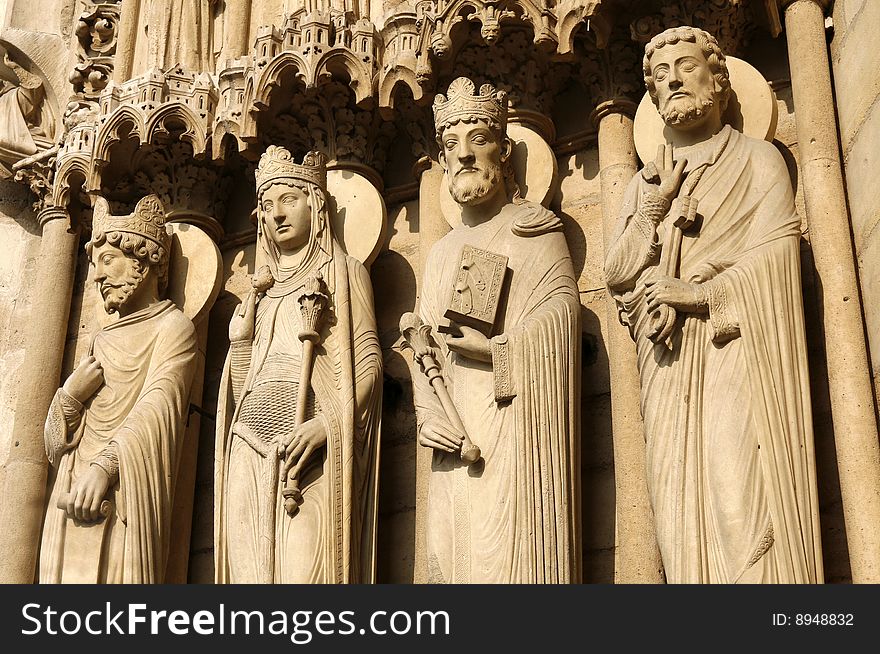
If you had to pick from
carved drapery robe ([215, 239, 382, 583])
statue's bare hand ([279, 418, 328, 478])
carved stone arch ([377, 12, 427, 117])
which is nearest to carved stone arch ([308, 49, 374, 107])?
carved stone arch ([377, 12, 427, 117])

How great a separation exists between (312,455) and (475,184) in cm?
130

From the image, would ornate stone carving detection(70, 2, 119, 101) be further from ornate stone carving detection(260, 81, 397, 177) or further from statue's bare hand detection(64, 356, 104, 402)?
statue's bare hand detection(64, 356, 104, 402)

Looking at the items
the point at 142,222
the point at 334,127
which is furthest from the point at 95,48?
the point at 334,127

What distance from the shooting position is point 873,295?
5.44 meters

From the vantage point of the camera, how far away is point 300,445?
590 centimetres

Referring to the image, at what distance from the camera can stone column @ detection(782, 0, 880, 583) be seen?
16.9 feet

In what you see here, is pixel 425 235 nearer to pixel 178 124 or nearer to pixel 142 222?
pixel 142 222

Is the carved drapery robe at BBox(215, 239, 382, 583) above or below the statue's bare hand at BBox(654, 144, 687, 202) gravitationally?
below

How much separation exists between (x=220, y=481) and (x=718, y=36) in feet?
9.32

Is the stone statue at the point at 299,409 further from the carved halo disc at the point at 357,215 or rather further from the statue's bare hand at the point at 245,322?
the carved halo disc at the point at 357,215

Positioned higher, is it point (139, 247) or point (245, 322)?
point (139, 247)

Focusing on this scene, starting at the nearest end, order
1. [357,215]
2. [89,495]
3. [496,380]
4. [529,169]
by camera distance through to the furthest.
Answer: [496,380] < [89,495] < [529,169] < [357,215]

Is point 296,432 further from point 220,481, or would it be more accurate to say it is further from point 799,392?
point 799,392

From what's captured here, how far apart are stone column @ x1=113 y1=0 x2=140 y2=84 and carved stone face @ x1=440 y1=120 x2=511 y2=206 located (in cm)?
245
